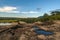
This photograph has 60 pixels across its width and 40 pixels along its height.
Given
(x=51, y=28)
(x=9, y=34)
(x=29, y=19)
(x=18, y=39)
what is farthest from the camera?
(x=29, y=19)

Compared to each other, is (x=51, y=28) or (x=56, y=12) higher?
(x=56, y=12)

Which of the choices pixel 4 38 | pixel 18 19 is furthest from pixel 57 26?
pixel 4 38

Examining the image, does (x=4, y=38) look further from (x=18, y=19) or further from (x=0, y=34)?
(x=18, y=19)

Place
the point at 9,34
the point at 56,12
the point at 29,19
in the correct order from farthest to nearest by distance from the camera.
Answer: the point at 56,12, the point at 29,19, the point at 9,34

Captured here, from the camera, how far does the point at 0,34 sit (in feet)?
31.4

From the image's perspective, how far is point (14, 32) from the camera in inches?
372

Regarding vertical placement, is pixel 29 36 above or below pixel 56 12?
below

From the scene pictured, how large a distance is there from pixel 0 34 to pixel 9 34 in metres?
0.69

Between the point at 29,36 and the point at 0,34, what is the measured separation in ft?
6.37

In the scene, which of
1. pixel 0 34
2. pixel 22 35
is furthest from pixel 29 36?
pixel 0 34

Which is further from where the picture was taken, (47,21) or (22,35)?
(47,21)

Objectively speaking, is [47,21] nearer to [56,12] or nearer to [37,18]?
[37,18]

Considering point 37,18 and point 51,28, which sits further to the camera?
point 37,18

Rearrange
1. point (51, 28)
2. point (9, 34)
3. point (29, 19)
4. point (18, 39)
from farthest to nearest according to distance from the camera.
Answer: point (29, 19) → point (51, 28) → point (9, 34) → point (18, 39)
